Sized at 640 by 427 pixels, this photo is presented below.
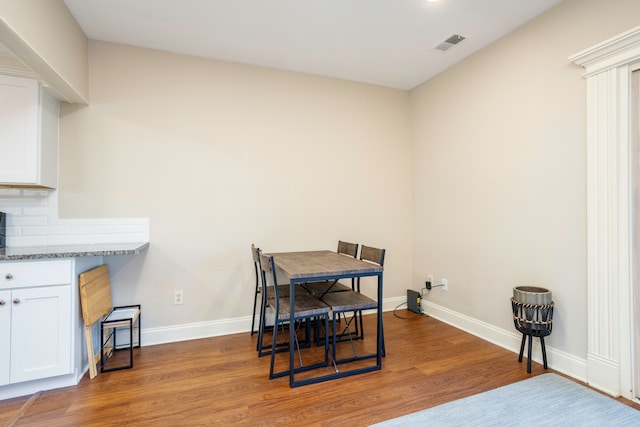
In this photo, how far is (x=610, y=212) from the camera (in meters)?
2.00

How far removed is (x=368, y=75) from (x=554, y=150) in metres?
1.95

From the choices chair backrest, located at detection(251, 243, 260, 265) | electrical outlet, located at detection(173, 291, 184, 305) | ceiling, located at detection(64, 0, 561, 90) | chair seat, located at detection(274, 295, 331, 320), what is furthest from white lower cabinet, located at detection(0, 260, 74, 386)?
ceiling, located at detection(64, 0, 561, 90)

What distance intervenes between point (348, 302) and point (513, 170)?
1.77 metres

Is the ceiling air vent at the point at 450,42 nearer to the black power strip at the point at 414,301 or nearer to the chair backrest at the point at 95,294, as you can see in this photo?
the black power strip at the point at 414,301

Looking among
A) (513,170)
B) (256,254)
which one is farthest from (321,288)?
(513,170)

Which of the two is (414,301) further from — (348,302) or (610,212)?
(610,212)

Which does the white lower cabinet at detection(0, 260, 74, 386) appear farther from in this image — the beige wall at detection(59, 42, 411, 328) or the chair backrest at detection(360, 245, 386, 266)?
the chair backrest at detection(360, 245, 386, 266)

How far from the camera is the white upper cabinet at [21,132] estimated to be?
220 cm

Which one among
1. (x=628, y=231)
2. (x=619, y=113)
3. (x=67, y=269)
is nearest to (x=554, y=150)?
(x=619, y=113)

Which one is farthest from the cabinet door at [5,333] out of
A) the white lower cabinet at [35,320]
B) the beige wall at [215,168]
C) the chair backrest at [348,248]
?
the chair backrest at [348,248]

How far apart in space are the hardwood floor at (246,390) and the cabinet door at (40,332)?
177mm

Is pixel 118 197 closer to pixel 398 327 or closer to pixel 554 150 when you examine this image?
pixel 398 327

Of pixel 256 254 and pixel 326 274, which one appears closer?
pixel 326 274

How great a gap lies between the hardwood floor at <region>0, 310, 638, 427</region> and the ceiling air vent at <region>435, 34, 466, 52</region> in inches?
106
